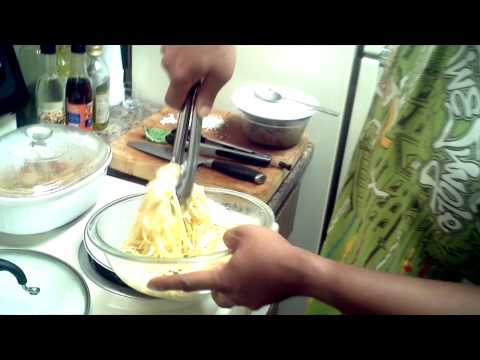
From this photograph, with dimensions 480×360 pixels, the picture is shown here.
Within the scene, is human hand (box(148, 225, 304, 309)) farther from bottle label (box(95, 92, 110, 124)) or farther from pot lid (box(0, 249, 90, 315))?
bottle label (box(95, 92, 110, 124))

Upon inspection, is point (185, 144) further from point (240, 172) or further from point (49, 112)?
point (49, 112)

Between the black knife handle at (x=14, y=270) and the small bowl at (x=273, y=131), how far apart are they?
60cm

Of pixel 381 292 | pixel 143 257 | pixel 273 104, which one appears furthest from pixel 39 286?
pixel 273 104

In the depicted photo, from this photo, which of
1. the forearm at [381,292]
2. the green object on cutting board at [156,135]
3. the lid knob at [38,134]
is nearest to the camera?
the forearm at [381,292]

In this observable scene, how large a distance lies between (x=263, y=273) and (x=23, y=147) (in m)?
0.44

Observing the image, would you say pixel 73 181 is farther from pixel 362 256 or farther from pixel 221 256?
pixel 362 256

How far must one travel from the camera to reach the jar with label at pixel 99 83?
103 centimetres

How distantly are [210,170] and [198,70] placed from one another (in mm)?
383

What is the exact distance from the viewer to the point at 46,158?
72 centimetres

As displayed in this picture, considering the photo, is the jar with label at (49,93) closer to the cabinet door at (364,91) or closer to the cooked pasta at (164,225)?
the cooked pasta at (164,225)

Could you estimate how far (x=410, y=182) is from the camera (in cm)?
61

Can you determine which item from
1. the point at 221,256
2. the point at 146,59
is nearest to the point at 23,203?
the point at 221,256

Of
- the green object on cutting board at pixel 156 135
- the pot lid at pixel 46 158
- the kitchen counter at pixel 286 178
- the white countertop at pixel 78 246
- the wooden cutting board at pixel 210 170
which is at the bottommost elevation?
the kitchen counter at pixel 286 178

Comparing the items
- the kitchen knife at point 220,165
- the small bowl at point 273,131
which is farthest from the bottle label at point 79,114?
the small bowl at point 273,131
